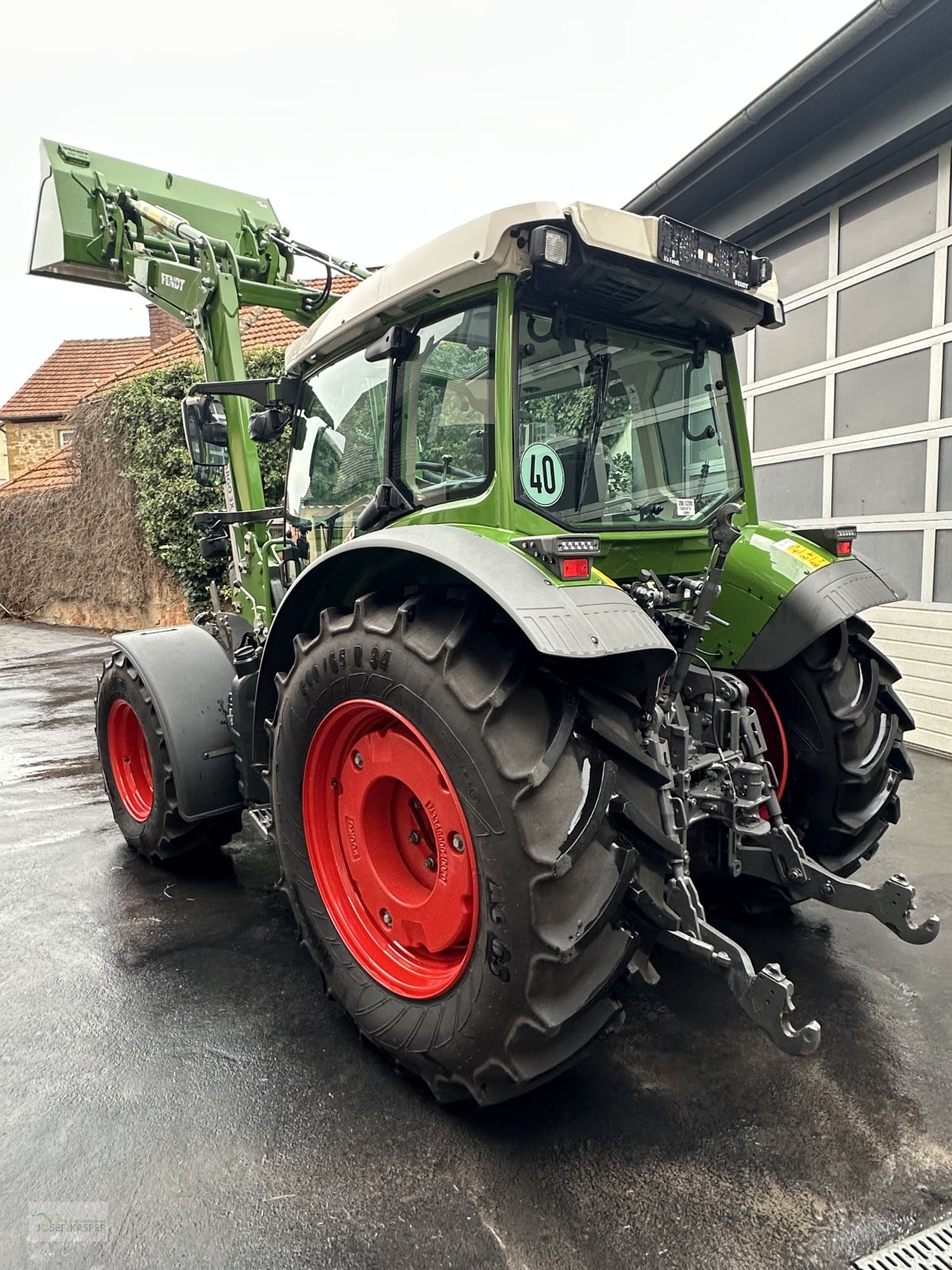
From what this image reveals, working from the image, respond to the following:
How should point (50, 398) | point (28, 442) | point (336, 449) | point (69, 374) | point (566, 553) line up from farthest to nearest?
point (69, 374)
point (50, 398)
point (28, 442)
point (336, 449)
point (566, 553)

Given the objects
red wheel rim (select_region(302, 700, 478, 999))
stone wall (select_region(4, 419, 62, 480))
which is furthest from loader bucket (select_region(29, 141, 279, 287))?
stone wall (select_region(4, 419, 62, 480))

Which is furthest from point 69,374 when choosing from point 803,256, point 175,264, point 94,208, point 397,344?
point 397,344

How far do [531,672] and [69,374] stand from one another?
23.4m

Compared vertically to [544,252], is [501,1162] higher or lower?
lower

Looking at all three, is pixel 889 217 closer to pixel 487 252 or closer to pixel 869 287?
pixel 869 287

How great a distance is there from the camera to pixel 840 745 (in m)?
2.52

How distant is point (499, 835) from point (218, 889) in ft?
6.27

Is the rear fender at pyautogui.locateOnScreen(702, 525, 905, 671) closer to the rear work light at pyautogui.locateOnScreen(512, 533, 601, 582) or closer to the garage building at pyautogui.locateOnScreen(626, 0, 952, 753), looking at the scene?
the rear work light at pyautogui.locateOnScreen(512, 533, 601, 582)

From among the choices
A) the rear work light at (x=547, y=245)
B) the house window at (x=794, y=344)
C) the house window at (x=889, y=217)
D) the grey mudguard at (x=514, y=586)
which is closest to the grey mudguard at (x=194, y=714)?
the grey mudguard at (x=514, y=586)

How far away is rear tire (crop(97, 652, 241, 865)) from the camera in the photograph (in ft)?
10.0

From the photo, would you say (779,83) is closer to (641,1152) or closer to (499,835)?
(499,835)

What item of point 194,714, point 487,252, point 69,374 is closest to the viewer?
point 487,252

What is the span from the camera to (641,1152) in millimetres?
1743

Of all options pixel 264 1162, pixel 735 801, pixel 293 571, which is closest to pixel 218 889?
pixel 293 571
